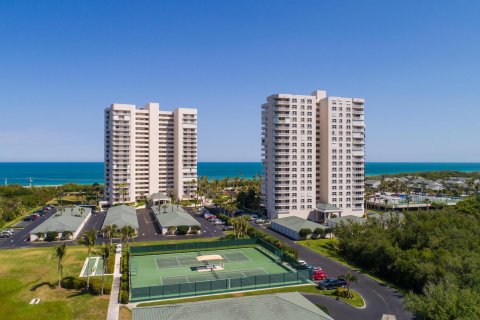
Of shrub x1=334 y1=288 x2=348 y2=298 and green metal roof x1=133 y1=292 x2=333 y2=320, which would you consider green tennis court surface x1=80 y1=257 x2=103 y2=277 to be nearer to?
green metal roof x1=133 y1=292 x2=333 y2=320

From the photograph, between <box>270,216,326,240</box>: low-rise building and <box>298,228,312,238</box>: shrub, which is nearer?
<box>298,228,312,238</box>: shrub

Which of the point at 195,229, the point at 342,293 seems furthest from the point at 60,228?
the point at 342,293

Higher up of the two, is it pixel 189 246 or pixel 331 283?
pixel 189 246

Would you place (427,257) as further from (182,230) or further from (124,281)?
(182,230)

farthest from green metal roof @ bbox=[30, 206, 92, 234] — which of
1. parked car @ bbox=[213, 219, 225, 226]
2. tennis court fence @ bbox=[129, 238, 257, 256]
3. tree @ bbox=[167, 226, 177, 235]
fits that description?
parked car @ bbox=[213, 219, 225, 226]

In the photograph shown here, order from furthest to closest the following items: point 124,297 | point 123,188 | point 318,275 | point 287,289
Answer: point 123,188 → point 318,275 → point 287,289 → point 124,297

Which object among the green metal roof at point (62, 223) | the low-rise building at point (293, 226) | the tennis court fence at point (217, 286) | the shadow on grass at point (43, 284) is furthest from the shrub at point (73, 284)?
the low-rise building at point (293, 226)

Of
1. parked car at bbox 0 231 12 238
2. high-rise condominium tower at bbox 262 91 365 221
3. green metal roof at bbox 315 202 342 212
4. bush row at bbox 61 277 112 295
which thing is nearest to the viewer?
bush row at bbox 61 277 112 295

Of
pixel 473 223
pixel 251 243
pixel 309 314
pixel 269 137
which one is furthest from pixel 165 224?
pixel 473 223
